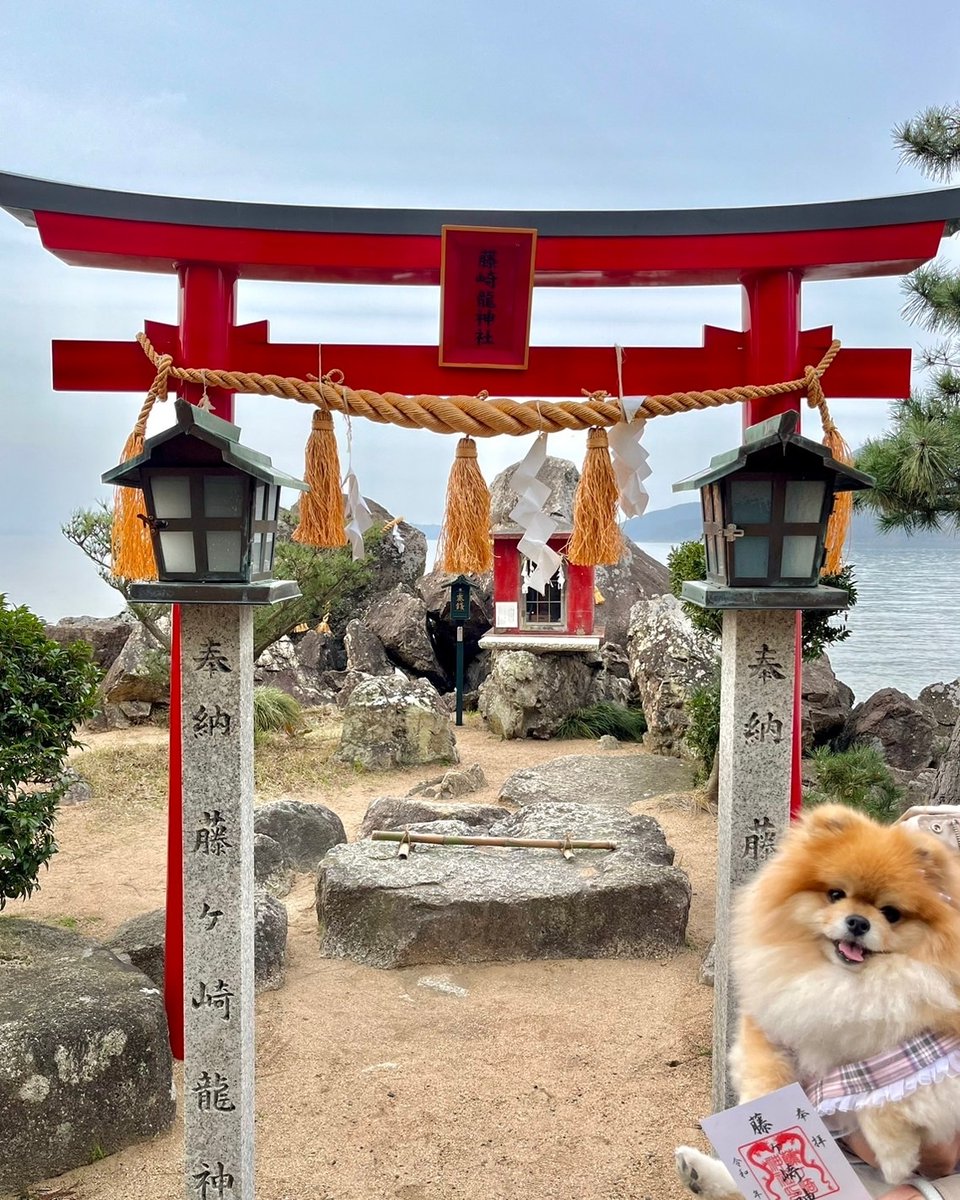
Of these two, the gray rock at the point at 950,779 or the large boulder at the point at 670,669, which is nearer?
the gray rock at the point at 950,779

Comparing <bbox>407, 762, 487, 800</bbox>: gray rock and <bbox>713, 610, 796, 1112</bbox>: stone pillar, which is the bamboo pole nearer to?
<bbox>713, 610, 796, 1112</bbox>: stone pillar

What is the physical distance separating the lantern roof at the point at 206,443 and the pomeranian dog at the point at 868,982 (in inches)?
75.7

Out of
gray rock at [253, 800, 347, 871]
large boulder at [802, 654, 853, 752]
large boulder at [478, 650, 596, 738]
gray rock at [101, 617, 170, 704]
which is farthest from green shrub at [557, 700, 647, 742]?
gray rock at [253, 800, 347, 871]

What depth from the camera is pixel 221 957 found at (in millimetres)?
3133

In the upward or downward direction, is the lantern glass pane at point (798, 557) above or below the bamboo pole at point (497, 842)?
above

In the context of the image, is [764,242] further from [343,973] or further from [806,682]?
[806,682]

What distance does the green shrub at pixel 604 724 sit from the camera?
38.4 feet

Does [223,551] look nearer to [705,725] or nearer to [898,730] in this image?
[705,725]

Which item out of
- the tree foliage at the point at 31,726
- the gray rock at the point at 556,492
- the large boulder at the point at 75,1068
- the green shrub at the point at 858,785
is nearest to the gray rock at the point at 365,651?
the gray rock at the point at 556,492

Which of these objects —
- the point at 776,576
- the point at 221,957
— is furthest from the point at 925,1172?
the point at 221,957

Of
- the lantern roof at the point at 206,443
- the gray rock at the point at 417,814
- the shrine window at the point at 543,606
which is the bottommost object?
the gray rock at the point at 417,814

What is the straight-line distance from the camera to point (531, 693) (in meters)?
11.7

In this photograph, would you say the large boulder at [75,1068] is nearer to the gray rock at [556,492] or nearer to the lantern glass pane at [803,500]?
the lantern glass pane at [803,500]

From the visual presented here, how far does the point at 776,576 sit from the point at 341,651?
41.9 feet
